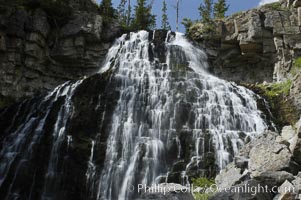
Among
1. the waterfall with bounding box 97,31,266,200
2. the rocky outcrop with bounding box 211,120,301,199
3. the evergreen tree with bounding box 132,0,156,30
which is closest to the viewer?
the rocky outcrop with bounding box 211,120,301,199

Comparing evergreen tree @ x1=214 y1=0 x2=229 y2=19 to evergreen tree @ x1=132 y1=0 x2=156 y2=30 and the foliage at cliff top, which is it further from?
the foliage at cliff top

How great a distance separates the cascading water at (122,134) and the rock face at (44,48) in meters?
2.92

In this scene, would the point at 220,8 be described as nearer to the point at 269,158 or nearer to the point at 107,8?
the point at 107,8

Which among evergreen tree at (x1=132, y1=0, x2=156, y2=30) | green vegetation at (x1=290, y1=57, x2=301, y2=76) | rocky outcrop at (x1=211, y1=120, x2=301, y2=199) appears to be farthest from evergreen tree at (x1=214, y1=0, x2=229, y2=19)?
rocky outcrop at (x1=211, y1=120, x2=301, y2=199)

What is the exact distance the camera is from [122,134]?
13617 millimetres

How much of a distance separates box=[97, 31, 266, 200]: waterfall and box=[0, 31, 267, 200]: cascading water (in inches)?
1.5

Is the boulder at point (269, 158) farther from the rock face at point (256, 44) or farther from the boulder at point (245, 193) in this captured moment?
the rock face at point (256, 44)

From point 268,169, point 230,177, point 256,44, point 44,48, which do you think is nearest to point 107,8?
point 44,48

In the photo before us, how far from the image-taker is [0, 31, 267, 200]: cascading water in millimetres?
12344

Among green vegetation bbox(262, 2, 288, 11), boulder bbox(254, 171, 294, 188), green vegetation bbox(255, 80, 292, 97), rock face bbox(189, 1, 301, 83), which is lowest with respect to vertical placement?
boulder bbox(254, 171, 294, 188)

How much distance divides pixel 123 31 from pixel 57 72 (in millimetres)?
5120

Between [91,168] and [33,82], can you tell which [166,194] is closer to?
[91,168]

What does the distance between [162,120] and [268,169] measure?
687cm

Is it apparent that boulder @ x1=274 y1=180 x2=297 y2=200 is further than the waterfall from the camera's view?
No
